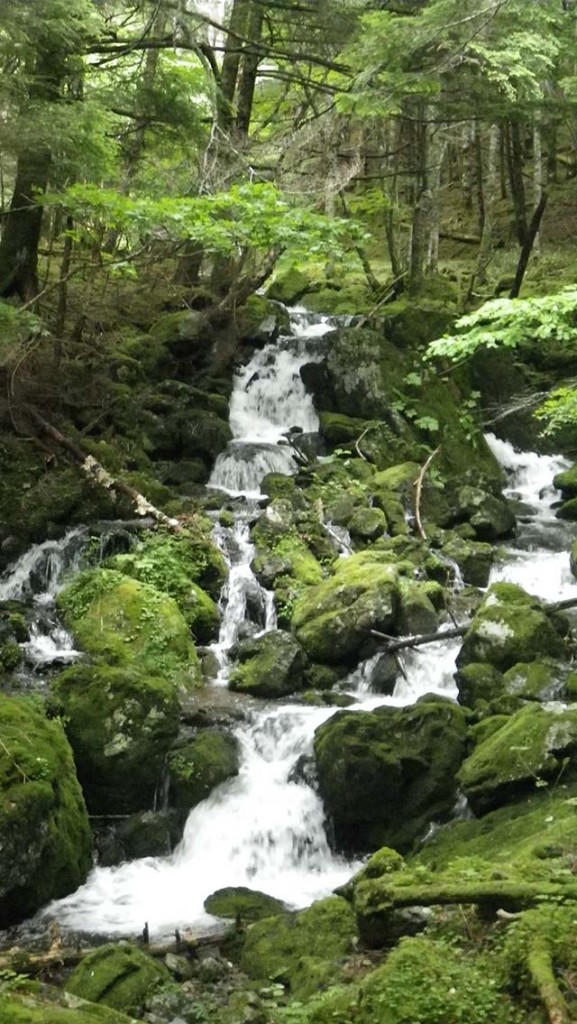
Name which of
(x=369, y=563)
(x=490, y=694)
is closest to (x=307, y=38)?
(x=369, y=563)

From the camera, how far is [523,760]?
23.9 feet

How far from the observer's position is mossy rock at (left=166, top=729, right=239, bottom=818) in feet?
27.1

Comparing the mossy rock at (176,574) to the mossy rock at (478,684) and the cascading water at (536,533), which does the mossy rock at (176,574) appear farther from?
the cascading water at (536,533)

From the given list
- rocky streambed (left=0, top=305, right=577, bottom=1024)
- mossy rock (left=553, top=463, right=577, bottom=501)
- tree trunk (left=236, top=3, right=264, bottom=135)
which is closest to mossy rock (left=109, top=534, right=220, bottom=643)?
rocky streambed (left=0, top=305, right=577, bottom=1024)

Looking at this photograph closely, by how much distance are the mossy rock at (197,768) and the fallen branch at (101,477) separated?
180 inches

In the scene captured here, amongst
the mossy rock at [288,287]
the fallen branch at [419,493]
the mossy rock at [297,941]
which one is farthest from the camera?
the mossy rock at [288,287]

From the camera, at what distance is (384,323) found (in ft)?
Answer: 61.8

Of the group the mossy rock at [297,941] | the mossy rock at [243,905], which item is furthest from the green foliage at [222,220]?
the mossy rock at [297,941]

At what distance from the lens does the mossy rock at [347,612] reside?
10.7 metres

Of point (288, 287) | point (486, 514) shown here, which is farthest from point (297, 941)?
point (288, 287)

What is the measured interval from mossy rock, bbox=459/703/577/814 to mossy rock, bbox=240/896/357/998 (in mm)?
1843

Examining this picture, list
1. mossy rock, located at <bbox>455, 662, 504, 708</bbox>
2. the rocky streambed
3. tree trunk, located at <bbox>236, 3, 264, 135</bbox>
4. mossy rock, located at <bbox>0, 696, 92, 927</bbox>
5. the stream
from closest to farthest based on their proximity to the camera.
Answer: the rocky streambed < mossy rock, located at <bbox>0, 696, 92, 927</bbox> < the stream < mossy rock, located at <bbox>455, 662, 504, 708</bbox> < tree trunk, located at <bbox>236, 3, 264, 135</bbox>

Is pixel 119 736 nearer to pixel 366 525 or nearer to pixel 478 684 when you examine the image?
pixel 478 684

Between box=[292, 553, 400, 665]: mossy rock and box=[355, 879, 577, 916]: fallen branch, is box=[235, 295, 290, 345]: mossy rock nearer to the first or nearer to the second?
box=[292, 553, 400, 665]: mossy rock
